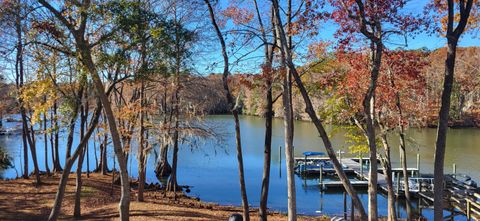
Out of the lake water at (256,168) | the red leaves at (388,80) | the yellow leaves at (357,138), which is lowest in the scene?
the lake water at (256,168)

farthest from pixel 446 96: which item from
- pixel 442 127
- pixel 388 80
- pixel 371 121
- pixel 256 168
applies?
pixel 256 168

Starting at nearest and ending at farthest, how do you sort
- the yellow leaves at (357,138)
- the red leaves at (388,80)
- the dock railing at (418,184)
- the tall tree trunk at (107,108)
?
1. the tall tree trunk at (107,108)
2. the red leaves at (388,80)
3. the yellow leaves at (357,138)
4. the dock railing at (418,184)

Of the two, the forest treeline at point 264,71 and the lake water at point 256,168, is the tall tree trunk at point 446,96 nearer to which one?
the forest treeline at point 264,71

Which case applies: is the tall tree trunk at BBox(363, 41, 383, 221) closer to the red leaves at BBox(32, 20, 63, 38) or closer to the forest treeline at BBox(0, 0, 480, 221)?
the forest treeline at BBox(0, 0, 480, 221)

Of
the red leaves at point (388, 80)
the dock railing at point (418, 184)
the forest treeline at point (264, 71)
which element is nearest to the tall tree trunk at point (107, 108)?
the forest treeline at point (264, 71)

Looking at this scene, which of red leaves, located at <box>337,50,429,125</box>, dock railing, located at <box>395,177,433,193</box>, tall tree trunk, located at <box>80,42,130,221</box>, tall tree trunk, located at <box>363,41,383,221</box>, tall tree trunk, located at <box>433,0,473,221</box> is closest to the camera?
tall tree trunk, located at <box>433,0,473,221</box>

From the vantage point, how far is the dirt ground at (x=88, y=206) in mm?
14773

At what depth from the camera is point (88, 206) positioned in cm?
1672

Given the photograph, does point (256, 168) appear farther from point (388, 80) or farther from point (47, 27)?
point (47, 27)

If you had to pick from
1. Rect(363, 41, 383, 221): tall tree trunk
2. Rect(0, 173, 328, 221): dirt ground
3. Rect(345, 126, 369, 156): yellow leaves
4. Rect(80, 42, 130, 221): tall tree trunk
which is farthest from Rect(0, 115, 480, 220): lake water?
Rect(363, 41, 383, 221): tall tree trunk

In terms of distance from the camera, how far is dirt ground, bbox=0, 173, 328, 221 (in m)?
14.8

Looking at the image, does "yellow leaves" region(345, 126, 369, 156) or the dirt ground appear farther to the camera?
"yellow leaves" region(345, 126, 369, 156)

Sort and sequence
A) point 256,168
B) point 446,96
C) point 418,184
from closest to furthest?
point 446,96, point 418,184, point 256,168

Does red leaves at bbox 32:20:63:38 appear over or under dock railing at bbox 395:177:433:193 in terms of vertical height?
over
